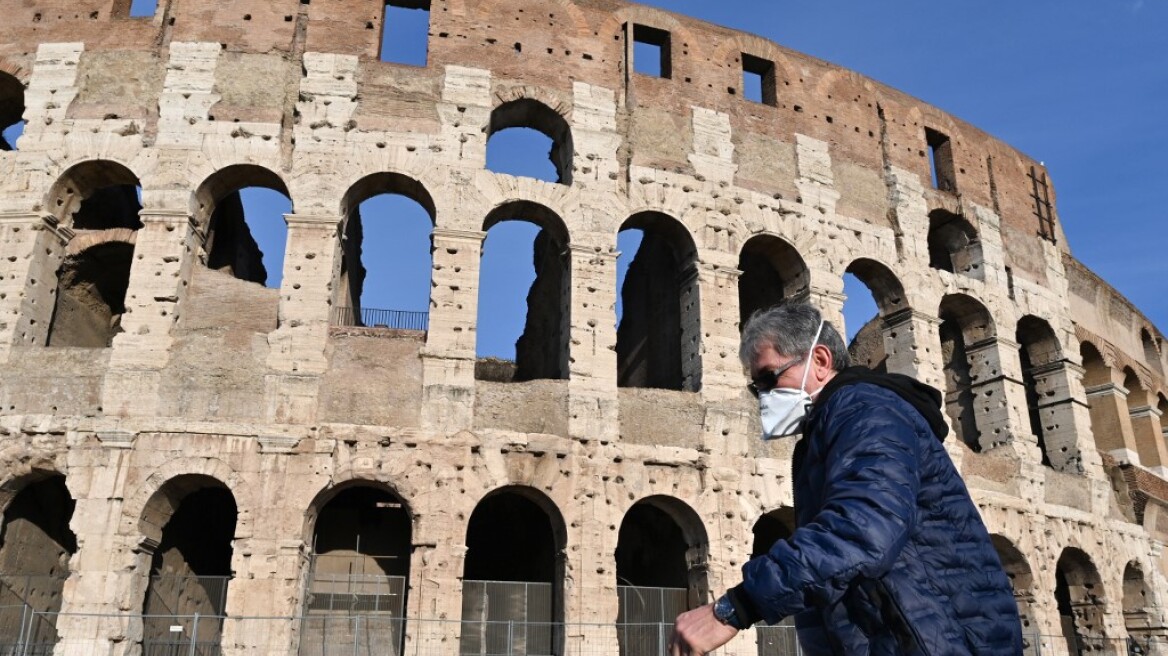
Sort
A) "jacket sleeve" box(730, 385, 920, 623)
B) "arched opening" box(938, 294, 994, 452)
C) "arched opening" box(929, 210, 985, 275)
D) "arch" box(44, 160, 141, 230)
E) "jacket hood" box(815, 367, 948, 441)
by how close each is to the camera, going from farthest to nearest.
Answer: "arched opening" box(929, 210, 985, 275) < "arched opening" box(938, 294, 994, 452) < "arch" box(44, 160, 141, 230) < "jacket hood" box(815, 367, 948, 441) < "jacket sleeve" box(730, 385, 920, 623)

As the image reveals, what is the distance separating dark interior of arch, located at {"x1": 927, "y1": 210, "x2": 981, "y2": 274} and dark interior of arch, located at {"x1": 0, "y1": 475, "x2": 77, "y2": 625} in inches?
604

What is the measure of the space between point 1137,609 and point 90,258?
19.2 metres

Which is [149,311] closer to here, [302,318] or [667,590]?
[302,318]

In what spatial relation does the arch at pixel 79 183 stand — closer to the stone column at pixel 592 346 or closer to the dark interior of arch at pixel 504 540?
the stone column at pixel 592 346

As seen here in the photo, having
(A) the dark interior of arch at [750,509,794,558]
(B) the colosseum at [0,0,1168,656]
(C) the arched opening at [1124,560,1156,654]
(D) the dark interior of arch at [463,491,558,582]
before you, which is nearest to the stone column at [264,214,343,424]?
(B) the colosseum at [0,0,1168,656]

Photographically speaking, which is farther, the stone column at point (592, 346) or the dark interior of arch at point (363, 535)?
the dark interior of arch at point (363, 535)

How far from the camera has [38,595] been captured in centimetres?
1231

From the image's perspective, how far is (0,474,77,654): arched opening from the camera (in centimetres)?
1145

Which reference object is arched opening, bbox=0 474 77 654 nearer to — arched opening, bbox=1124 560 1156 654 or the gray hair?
the gray hair

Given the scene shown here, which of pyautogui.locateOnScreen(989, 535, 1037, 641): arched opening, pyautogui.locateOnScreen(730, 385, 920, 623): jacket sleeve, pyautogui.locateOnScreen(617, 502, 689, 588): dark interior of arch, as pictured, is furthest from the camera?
pyautogui.locateOnScreen(989, 535, 1037, 641): arched opening

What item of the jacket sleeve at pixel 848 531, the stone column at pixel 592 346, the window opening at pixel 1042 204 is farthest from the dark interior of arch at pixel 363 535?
the window opening at pixel 1042 204

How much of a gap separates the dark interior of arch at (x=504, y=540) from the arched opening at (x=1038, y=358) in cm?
979

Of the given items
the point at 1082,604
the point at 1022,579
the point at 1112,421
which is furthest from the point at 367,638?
the point at 1112,421

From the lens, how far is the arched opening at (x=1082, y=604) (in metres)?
16.8
